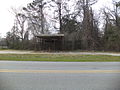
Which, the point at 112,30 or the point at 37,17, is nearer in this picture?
the point at 112,30

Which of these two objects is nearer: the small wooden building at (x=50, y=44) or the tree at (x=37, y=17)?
the small wooden building at (x=50, y=44)

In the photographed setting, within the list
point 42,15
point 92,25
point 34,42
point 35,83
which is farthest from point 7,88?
point 42,15

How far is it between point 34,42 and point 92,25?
1486 cm

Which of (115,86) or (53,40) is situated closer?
(115,86)

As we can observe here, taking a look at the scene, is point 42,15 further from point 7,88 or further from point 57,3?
point 7,88

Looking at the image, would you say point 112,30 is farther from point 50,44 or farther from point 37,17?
point 37,17

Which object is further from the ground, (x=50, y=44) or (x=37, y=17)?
(x=37, y=17)

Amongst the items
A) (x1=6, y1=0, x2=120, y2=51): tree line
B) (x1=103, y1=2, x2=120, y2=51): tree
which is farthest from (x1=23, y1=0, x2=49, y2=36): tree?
(x1=103, y1=2, x2=120, y2=51): tree

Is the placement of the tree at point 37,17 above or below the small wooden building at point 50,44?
above

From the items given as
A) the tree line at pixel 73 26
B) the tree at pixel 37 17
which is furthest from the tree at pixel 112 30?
the tree at pixel 37 17

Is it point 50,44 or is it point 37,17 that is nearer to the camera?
point 50,44

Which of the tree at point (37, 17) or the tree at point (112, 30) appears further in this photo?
the tree at point (37, 17)

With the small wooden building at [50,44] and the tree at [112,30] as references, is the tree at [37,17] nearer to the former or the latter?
the small wooden building at [50,44]

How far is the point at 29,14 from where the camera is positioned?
4484 cm
